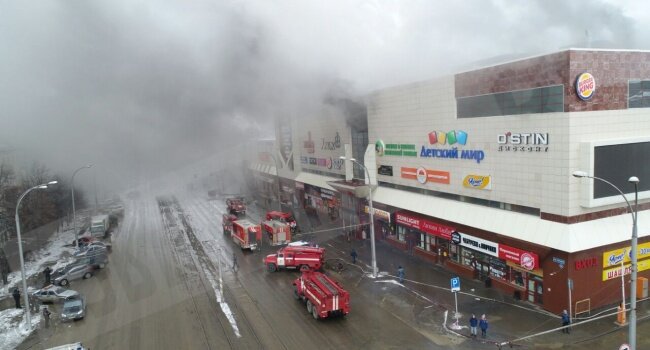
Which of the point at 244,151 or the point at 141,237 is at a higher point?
the point at 244,151

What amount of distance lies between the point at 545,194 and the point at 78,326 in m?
20.1

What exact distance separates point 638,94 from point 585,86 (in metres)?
3.08

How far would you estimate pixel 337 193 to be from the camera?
3800 cm

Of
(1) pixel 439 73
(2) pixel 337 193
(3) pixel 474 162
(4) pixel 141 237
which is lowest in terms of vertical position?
(4) pixel 141 237

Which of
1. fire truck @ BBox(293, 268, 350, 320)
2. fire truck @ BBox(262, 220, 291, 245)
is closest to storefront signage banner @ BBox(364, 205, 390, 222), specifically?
fire truck @ BBox(262, 220, 291, 245)

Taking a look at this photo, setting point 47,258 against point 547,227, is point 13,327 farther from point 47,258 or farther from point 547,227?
point 547,227

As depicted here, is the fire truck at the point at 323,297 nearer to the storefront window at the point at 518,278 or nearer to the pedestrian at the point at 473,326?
the pedestrian at the point at 473,326

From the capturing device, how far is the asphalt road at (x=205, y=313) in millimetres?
16781

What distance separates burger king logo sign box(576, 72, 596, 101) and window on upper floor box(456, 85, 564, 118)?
0.58 meters

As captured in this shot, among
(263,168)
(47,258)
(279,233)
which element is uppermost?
(263,168)

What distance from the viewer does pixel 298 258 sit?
2536 centimetres

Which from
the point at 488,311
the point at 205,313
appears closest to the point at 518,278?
the point at 488,311

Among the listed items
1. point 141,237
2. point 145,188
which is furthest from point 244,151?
point 141,237

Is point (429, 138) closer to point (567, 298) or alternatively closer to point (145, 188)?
point (567, 298)
